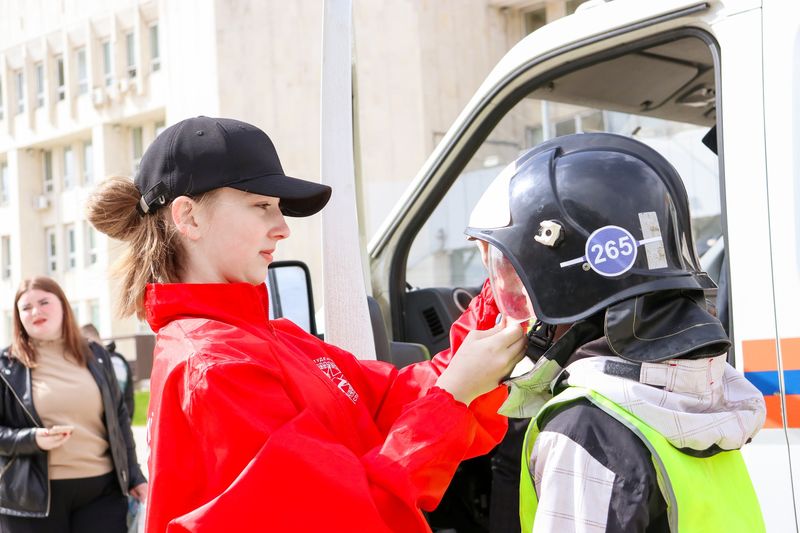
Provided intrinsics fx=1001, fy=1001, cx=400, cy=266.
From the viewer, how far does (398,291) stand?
349 cm

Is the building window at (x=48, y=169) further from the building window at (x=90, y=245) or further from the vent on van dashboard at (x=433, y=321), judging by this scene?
the vent on van dashboard at (x=433, y=321)

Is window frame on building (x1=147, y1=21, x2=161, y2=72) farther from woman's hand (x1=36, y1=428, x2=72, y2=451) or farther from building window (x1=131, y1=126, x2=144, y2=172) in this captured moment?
woman's hand (x1=36, y1=428, x2=72, y2=451)

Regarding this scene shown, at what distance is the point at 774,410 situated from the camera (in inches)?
84.4

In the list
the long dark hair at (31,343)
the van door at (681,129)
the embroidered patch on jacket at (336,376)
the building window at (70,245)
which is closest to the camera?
the embroidered patch on jacket at (336,376)

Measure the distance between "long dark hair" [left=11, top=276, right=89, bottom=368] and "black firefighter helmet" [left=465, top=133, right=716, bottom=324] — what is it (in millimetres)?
3630

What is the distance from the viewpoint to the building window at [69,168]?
33312mm

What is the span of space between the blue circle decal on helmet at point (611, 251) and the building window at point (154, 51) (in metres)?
30.6

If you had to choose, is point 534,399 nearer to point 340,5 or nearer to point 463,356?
point 463,356

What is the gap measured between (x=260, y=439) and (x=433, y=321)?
1.91 metres

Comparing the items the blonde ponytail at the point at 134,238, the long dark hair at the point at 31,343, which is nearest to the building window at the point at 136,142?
the long dark hair at the point at 31,343

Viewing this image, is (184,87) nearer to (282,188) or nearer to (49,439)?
(49,439)

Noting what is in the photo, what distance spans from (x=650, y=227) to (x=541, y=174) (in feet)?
0.64

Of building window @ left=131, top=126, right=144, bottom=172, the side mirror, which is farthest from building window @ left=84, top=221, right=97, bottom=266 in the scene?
the side mirror

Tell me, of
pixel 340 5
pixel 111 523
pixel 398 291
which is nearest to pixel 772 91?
pixel 340 5
